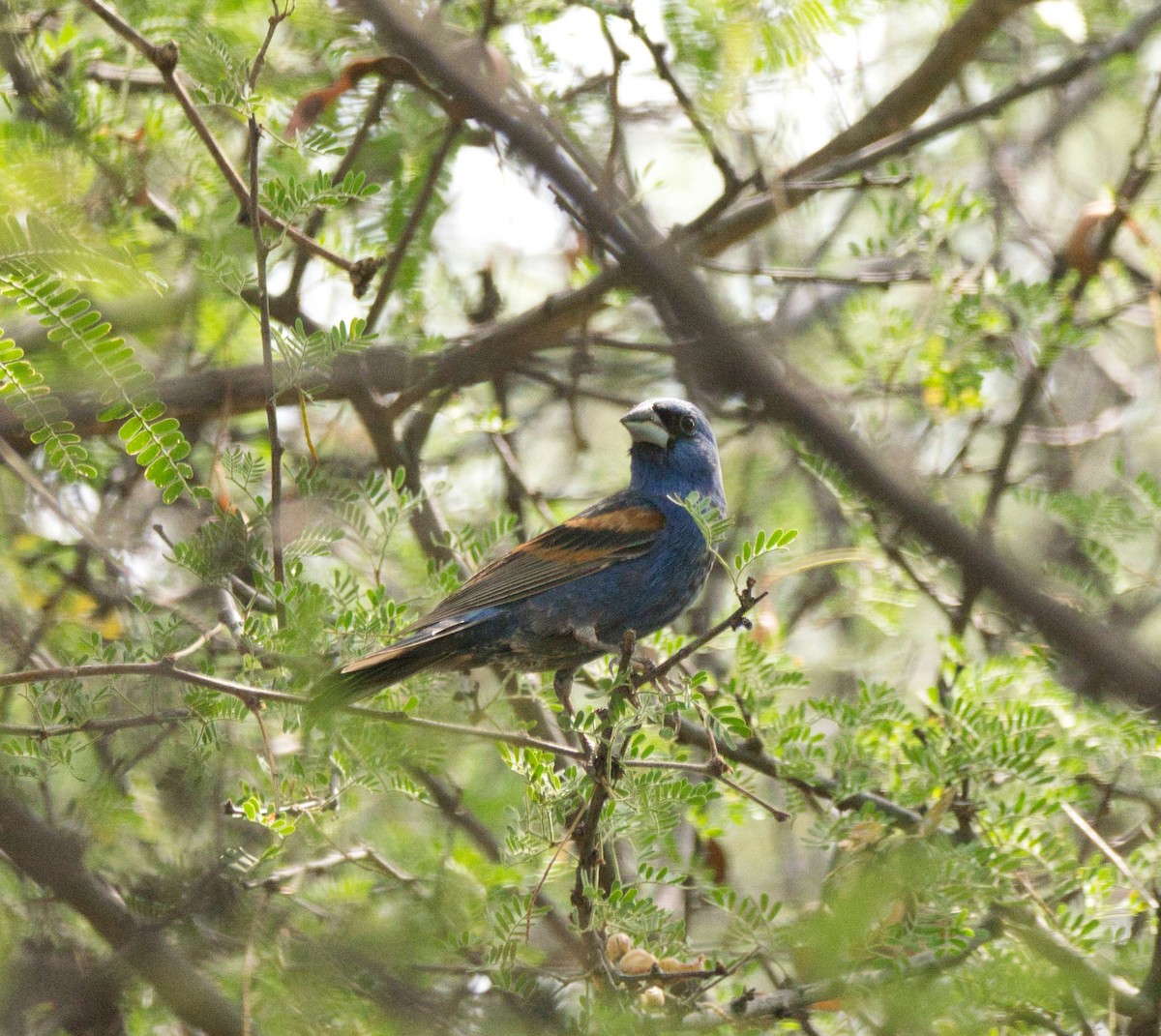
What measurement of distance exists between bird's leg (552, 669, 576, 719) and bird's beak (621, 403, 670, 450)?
0.98 metres

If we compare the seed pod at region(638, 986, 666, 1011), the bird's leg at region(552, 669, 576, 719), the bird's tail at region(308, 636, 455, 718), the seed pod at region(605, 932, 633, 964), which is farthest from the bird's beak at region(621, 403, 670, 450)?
the seed pod at region(638, 986, 666, 1011)

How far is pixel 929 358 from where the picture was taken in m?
4.82

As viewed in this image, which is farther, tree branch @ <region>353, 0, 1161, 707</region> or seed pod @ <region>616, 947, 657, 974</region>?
seed pod @ <region>616, 947, 657, 974</region>

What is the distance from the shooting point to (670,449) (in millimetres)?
4848

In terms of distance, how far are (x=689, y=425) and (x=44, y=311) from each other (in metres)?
2.64

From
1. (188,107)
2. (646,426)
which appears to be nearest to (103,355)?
(188,107)

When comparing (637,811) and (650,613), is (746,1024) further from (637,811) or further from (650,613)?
(650,613)

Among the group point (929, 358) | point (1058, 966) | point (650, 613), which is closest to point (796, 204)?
point (929, 358)

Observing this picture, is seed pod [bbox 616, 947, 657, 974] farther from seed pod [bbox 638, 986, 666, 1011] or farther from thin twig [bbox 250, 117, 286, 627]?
thin twig [bbox 250, 117, 286, 627]

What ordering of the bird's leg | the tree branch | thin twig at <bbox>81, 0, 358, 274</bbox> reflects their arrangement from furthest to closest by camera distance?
1. the bird's leg
2. thin twig at <bbox>81, 0, 358, 274</bbox>
3. the tree branch

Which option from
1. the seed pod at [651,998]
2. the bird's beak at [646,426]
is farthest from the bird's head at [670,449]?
the seed pod at [651,998]

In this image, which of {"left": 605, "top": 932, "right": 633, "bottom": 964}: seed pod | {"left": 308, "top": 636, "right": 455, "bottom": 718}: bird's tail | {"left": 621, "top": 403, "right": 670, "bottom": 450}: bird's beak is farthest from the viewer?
{"left": 621, "top": 403, "right": 670, "bottom": 450}: bird's beak

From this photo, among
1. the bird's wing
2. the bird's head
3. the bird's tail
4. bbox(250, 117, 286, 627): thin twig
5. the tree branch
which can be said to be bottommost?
the tree branch

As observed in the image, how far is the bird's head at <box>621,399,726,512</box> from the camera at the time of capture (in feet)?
15.7
